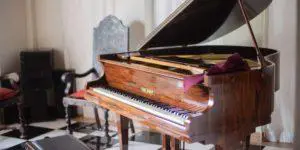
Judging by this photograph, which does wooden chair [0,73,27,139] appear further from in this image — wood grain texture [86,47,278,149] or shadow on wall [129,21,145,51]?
wood grain texture [86,47,278,149]

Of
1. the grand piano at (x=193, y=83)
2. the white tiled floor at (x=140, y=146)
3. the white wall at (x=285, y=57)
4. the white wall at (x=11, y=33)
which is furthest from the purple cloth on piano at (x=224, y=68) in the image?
the white wall at (x=11, y=33)

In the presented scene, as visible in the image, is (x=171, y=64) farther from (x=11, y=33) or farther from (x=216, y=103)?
(x=11, y=33)

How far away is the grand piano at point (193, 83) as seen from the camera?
6.75ft

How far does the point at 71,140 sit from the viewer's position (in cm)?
267

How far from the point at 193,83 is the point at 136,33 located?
2.28m

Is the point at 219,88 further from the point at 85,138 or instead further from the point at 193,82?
the point at 85,138

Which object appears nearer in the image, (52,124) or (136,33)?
(136,33)

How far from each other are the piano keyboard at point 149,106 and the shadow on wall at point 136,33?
1402 millimetres

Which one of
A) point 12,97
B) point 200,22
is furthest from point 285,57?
point 12,97

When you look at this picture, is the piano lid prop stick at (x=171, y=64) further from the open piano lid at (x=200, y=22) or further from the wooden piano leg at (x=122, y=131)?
the wooden piano leg at (x=122, y=131)

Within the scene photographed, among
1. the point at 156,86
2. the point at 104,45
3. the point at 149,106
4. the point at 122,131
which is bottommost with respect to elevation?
the point at 122,131

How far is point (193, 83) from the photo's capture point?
208 cm

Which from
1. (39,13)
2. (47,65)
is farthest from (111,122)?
(39,13)

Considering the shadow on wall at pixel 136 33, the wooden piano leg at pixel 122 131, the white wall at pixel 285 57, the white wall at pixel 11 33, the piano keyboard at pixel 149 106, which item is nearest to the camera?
the piano keyboard at pixel 149 106
